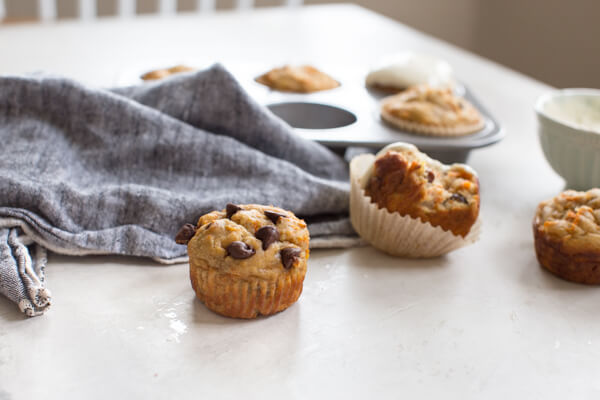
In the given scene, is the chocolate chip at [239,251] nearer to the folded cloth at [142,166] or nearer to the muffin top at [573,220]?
the folded cloth at [142,166]

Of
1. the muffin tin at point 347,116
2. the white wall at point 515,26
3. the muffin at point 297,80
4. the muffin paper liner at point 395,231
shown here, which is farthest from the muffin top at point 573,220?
the white wall at point 515,26

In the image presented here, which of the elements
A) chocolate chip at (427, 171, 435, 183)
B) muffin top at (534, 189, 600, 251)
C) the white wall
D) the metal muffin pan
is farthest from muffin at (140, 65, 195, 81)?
the white wall

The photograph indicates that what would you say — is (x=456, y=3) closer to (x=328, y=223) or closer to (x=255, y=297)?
(x=328, y=223)

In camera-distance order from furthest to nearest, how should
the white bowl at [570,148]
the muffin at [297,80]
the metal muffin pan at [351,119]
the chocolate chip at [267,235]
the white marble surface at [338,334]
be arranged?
the muffin at [297,80] < the metal muffin pan at [351,119] < the white bowl at [570,148] < the chocolate chip at [267,235] < the white marble surface at [338,334]

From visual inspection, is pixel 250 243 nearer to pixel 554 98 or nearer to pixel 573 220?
pixel 573 220

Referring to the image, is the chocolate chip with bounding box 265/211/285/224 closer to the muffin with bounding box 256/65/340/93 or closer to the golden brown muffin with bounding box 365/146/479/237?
the golden brown muffin with bounding box 365/146/479/237
